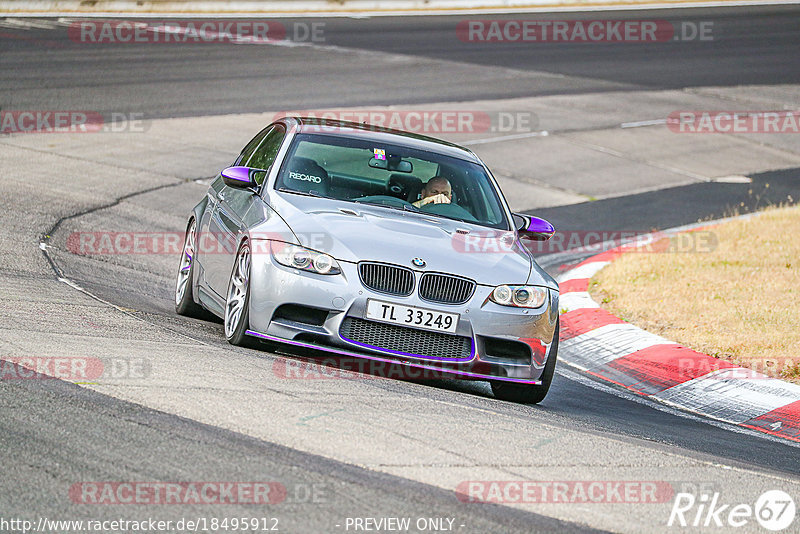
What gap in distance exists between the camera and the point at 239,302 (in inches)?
283

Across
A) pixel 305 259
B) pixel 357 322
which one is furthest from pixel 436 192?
pixel 357 322

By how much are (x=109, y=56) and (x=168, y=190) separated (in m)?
10.0

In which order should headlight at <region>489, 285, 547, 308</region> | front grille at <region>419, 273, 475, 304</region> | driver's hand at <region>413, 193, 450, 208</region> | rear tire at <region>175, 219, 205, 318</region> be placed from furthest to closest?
1. rear tire at <region>175, 219, 205, 318</region>
2. driver's hand at <region>413, 193, 450, 208</region>
3. headlight at <region>489, 285, 547, 308</region>
4. front grille at <region>419, 273, 475, 304</region>

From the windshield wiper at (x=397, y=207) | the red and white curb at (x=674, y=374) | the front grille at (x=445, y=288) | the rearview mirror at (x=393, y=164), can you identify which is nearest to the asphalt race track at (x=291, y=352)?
the red and white curb at (x=674, y=374)

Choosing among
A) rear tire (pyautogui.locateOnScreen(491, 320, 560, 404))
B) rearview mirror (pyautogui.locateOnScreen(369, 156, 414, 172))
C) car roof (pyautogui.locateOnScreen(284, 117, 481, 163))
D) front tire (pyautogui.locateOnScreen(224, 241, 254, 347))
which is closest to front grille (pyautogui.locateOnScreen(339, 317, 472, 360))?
rear tire (pyautogui.locateOnScreen(491, 320, 560, 404))

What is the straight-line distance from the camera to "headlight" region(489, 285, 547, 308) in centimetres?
701

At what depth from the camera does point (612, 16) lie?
35906 millimetres

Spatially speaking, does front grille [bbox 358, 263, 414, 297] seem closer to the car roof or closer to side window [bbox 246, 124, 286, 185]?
side window [bbox 246, 124, 286, 185]

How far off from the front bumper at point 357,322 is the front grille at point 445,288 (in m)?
0.04

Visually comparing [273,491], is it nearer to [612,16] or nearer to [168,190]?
[168,190]

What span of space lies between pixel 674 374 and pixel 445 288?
8.50ft

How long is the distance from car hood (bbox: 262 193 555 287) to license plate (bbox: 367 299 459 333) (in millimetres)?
264

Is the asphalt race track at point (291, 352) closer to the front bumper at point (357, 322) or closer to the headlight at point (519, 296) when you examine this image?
the front bumper at point (357, 322)

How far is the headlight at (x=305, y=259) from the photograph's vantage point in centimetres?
682
